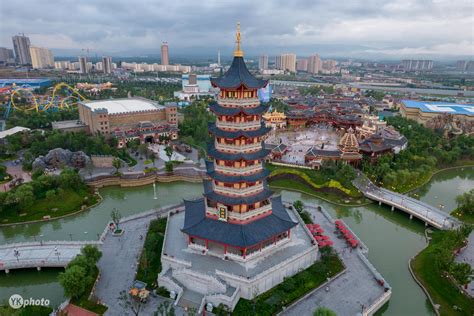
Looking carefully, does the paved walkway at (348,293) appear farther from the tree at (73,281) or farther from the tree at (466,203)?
the tree at (466,203)

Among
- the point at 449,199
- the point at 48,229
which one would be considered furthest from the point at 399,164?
the point at 48,229

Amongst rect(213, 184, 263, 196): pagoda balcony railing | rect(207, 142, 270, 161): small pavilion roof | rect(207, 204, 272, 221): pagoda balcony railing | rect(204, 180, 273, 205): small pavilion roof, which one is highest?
rect(207, 142, 270, 161): small pavilion roof

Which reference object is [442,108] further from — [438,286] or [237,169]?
[237,169]

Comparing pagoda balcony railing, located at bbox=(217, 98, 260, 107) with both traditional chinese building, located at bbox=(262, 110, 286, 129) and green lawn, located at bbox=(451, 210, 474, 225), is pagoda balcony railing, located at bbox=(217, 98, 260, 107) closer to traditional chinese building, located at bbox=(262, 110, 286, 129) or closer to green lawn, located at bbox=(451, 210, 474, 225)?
green lawn, located at bbox=(451, 210, 474, 225)

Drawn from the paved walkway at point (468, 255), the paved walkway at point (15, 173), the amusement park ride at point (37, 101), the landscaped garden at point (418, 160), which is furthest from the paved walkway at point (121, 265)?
the amusement park ride at point (37, 101)

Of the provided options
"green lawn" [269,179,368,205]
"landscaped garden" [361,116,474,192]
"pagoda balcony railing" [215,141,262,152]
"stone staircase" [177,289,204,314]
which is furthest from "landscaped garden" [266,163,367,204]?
"stone staircase" [177,289,204,314]

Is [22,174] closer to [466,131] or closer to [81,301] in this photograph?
[81,301]
